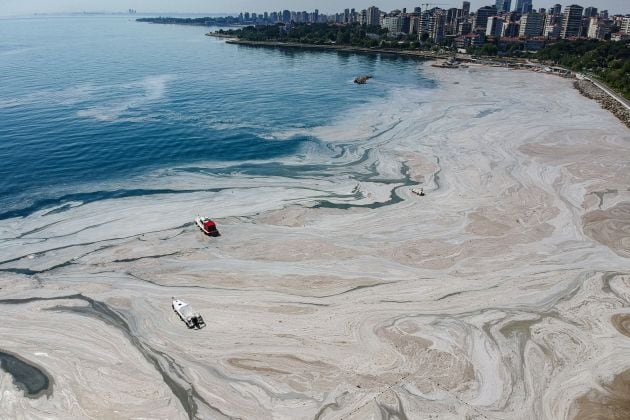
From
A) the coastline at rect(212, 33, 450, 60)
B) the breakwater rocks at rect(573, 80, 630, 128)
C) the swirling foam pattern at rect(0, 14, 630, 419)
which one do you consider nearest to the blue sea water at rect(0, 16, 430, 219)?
the swirling foam pattern at rect(0, 14, 630, 419)

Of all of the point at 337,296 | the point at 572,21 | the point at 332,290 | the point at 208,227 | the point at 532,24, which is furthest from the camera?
the point at 532,24

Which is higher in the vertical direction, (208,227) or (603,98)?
(603,98)

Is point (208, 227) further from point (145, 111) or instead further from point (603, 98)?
point (603, 98)

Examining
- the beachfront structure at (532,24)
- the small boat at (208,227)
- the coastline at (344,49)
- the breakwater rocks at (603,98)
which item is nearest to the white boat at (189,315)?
the small boat at (208,227)

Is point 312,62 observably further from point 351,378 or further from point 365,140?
point 351,378

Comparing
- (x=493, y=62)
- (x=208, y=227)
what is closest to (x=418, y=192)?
(x=208, y=227)

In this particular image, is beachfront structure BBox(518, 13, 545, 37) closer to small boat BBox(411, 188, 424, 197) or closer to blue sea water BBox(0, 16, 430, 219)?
blue sea water BBox(0, 16, 430, 219)

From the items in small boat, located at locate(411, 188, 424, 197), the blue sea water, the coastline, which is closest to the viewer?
small boat, located at locate(411, 188, 424, 197)
